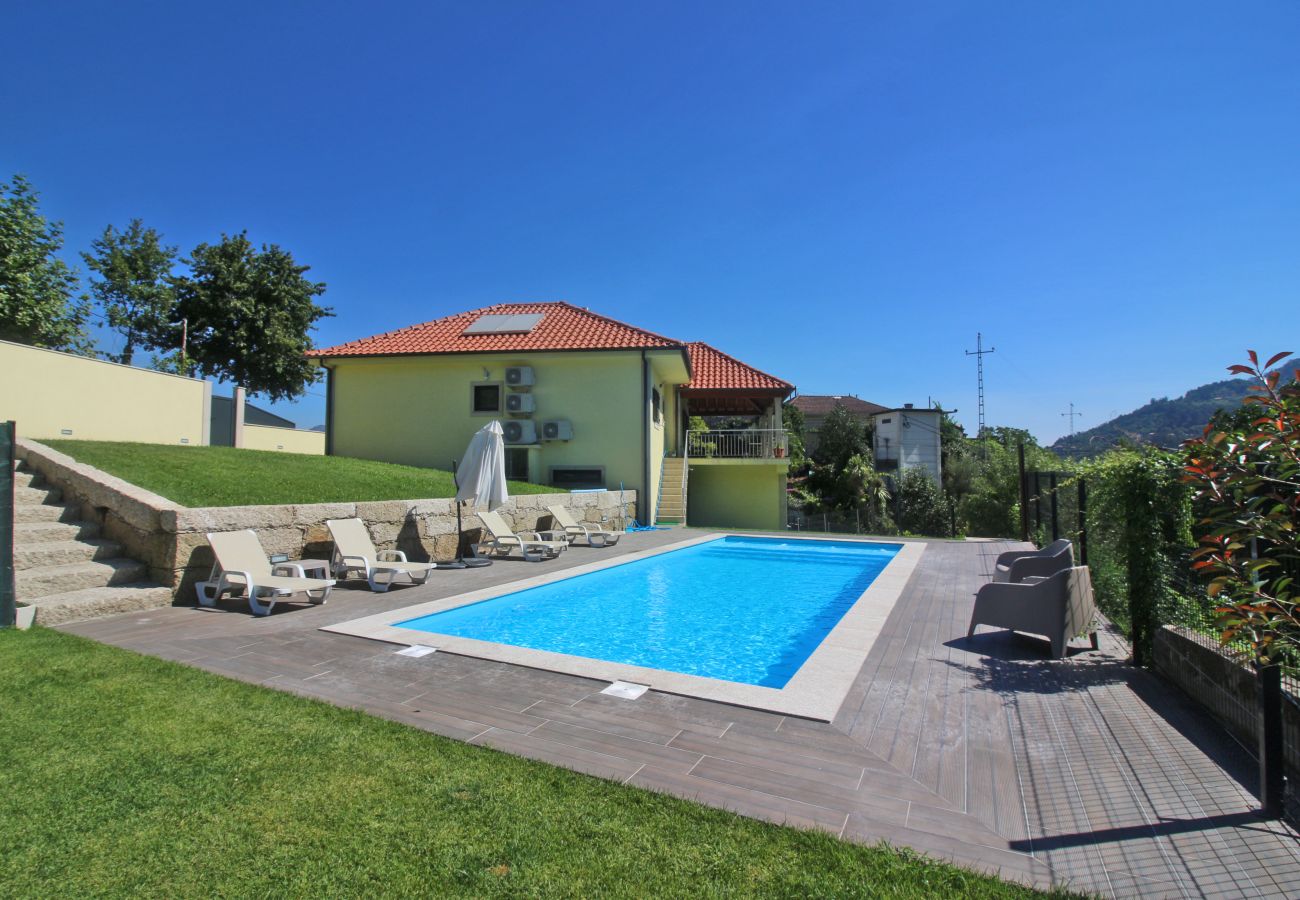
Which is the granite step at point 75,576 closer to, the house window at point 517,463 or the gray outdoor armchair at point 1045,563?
the gray outdoor armchair at point 1045,563

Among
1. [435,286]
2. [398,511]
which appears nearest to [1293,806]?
[398,511]

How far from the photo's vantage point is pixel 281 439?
24.6 meters

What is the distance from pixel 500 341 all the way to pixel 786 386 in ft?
33.1

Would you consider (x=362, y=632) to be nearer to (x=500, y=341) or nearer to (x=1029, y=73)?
(x=1029, y=73)

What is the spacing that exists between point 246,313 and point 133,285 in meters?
8.06

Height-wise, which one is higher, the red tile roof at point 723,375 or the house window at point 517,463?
the red tile roof at point 723,375

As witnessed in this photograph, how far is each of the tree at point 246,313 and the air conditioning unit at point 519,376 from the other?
47.2 feet

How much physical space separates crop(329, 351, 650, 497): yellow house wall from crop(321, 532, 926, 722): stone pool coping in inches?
415

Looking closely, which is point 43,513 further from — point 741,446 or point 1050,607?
point 741,446

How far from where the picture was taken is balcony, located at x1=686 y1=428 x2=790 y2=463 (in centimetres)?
2098

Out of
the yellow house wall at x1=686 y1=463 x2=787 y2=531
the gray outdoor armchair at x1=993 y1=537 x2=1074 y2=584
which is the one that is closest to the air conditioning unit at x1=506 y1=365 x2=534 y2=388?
the yellow house wall at x1=686 y1=463 x2=787 y2=531

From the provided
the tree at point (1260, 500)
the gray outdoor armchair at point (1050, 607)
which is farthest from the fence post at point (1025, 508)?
the tree at point (1260, 500)

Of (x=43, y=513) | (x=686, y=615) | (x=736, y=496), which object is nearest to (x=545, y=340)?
(x=736, y=496)

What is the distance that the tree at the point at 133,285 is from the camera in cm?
2889
